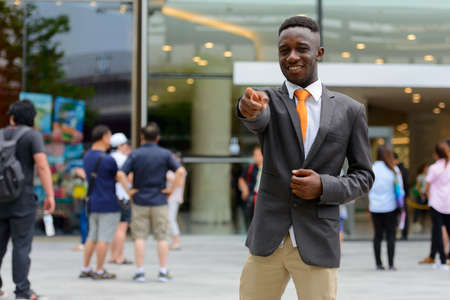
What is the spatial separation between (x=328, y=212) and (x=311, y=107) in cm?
48

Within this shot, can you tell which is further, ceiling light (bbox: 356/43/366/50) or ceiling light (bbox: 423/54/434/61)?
ceiling light (bbox: 356/43/366/50)

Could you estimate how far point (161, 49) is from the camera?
41.8 feet

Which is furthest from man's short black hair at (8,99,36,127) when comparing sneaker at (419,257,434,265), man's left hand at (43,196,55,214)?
sneaker at (419,257,434,265)

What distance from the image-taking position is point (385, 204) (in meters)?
8.91

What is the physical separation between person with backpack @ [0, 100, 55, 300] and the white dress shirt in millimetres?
3835

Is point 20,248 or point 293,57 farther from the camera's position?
point 20,248

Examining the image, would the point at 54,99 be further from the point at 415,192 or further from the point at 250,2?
the point at 415,192

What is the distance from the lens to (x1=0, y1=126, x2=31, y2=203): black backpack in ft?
19.4

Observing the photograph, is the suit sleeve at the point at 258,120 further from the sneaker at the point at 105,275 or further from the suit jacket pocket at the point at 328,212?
the sneaker at the point at 105,275

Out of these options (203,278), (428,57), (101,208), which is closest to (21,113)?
(101,208)

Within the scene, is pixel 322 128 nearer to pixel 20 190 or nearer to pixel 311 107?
pixel 311 107

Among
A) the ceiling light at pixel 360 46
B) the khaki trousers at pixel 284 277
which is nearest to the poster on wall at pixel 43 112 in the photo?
the ceiling light at pixel 360 46

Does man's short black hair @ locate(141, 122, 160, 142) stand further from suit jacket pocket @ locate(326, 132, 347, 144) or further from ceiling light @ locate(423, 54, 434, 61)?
ceiling light @ locate(423, 54, 434, 61)

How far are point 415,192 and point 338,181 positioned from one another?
1157 cm
